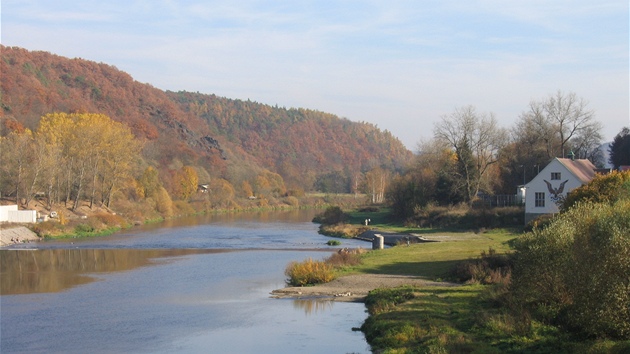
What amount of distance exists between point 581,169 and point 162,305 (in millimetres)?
41027

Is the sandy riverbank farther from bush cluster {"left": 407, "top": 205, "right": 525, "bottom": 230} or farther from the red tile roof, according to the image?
the red tile roof

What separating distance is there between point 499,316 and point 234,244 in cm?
3731

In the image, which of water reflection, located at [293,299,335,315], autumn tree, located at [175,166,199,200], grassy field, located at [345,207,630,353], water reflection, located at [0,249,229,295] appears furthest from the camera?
autumn tree, located at [175,166,199,200]

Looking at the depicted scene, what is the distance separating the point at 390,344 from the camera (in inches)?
818

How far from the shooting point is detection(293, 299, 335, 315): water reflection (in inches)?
1089

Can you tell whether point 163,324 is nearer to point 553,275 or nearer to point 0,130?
point 553,275

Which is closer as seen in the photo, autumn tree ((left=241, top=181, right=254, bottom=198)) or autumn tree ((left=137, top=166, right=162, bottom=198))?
autumn tree ((left=137, top=166, right=162, bottom=198))

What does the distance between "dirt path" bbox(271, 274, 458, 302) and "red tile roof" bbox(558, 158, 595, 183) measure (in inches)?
1147

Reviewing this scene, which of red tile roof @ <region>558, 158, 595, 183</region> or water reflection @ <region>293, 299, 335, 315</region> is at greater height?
red tile roof @ <region>558, 158, 595, 183</region>

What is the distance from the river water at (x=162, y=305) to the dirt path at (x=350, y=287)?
0.82 m

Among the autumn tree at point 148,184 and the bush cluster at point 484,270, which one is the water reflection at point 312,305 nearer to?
the bush cluster at point 484,270

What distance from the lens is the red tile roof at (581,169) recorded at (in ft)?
188

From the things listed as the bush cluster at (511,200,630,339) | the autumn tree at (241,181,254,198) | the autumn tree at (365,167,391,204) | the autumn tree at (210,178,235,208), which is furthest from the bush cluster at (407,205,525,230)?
the autumn tree at (241,181,254,198)

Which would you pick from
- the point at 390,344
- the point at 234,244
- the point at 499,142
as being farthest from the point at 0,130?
the point at 390,344
